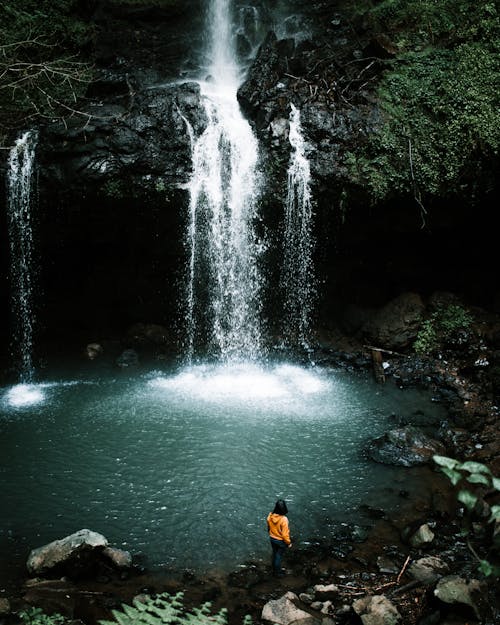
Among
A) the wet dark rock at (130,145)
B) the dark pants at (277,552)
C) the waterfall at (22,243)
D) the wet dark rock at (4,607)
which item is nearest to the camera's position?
the wet dark rock at (4,607)

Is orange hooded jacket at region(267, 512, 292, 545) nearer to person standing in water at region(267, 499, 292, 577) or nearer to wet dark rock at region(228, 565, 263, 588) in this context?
person standing in water at region(267, 499, 292, 577)

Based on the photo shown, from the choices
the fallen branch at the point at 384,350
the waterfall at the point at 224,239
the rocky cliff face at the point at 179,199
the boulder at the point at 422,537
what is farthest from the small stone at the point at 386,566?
the rocky cliff face at the point at 179,199

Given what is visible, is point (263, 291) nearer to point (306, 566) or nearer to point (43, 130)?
point (43, 130)

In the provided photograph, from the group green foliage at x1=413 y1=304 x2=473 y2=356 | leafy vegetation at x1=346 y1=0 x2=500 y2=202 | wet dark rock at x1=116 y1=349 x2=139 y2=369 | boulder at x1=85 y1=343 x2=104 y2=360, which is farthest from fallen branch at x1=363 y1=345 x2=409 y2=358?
boulder at x1=85 y1=343 x2=104 y2=360

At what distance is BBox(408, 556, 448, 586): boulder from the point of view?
5758mm

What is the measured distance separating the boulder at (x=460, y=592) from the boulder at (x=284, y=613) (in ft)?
4.45

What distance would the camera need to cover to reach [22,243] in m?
12.5

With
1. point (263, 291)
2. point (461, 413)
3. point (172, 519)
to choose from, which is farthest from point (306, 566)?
point (263, 291)

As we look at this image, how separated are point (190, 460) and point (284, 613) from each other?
369cm

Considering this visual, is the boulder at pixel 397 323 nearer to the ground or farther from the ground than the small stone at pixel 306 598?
farther from the ground

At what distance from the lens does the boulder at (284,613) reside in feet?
16.9

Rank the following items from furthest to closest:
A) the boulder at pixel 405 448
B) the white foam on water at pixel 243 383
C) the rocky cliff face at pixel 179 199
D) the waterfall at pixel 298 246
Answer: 1. the waterfall at pixel 298 246
2. the rocky cliff face at pixel 179 199
3. the white foam on water at pixel 243 383
4. the boulder at pixel 405 448

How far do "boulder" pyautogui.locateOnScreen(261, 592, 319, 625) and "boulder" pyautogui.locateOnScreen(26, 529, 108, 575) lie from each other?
2224mm

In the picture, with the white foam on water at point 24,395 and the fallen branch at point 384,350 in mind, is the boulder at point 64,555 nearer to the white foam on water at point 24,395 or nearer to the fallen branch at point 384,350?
the white foam on water at point 24,395
